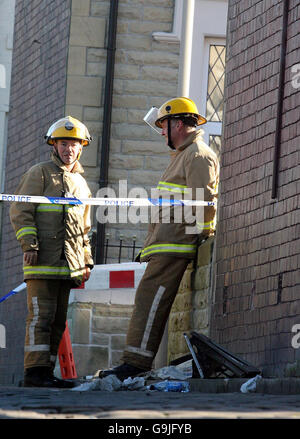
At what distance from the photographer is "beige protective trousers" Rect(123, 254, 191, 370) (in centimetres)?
1016

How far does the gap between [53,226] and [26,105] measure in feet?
27.1

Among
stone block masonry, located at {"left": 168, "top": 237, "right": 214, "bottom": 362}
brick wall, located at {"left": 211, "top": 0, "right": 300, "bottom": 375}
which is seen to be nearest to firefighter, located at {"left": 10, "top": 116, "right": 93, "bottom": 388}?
stone block masonry, located at {"left": 168, "top": 237, "right": 214, "bottom": 362}

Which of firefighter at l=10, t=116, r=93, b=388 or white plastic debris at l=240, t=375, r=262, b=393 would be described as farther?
firefighter at l=10, t=116, r=93, b=388

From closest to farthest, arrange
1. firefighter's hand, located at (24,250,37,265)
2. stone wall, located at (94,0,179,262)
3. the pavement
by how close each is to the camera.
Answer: the pavement
firefighter's hand, located at (24,250,37,265)
stone wall, located at (94,0,179,262)

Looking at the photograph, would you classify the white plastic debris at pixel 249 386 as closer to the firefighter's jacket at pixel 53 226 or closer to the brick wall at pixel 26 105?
the firefighter's jacket at pixel 53 226

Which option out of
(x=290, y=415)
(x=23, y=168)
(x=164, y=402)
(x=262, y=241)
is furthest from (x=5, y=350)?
(x=290, y=415)

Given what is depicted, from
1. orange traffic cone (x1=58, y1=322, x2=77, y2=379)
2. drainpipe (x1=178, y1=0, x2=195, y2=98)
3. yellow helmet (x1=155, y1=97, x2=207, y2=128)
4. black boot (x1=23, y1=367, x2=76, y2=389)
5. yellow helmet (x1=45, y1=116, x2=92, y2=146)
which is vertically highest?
drainpipe (x1=178, y1=0, x2=195, y2=98)

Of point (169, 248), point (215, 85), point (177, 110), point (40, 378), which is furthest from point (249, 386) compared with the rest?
point (215, 85)

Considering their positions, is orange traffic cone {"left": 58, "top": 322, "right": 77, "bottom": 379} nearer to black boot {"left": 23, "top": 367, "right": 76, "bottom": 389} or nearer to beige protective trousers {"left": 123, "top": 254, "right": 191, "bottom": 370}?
black boot {"left": 23, "top": 367, "right": 76, "bottom": 389}

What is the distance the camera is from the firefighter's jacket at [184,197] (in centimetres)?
1038

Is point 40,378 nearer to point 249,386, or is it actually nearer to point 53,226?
point 53,226

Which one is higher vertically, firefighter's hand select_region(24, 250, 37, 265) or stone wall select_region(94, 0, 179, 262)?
stone wall select_region(94, 0, 179, 262)

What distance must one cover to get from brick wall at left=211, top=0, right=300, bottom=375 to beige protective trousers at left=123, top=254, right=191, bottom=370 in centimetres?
49
